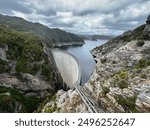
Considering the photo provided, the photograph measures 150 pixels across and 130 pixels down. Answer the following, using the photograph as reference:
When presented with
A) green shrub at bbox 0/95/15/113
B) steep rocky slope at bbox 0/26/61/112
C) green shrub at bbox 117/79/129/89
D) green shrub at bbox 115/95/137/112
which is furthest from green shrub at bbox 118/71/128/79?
steep rocky slope at bbox 0/26/61/112

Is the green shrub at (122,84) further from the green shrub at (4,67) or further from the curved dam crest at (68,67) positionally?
the green shrub at (4,67)

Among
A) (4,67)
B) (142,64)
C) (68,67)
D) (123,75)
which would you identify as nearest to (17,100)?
(4,67)

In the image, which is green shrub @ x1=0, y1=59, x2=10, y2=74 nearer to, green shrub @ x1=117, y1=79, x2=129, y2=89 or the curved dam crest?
the curved dam crest

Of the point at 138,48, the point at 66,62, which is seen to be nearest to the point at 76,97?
the point at 138,48

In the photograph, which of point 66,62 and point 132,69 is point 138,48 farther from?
point 66,62

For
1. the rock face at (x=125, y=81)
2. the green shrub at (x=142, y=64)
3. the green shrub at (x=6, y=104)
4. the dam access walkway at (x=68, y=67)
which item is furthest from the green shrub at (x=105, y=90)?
the green shrub at (x=6, y=104)
